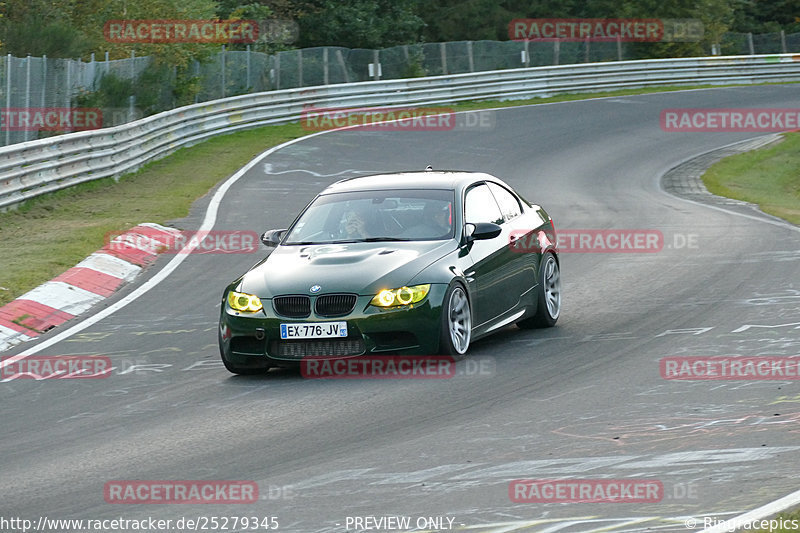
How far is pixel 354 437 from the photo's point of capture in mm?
7992

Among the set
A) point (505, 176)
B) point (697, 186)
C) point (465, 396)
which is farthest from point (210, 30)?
point (465, 396)

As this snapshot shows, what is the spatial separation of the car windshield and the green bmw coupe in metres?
0.01

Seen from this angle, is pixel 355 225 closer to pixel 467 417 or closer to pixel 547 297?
pixel 547 297

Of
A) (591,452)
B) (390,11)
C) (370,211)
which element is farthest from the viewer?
(390,11)

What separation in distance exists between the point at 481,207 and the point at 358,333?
2.35 meters

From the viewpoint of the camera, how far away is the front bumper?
387 inches

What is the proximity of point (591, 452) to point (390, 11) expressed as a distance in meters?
49.5

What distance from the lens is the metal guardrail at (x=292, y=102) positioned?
21.5 metres

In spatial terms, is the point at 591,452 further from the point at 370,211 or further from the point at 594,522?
the point at 370,211

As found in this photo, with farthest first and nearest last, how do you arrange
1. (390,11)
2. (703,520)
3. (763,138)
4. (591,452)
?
(390,11), (763,138), (591,452), (703,520)

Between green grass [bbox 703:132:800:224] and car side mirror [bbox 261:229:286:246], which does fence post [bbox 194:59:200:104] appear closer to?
green grass [bbox 703:132:800:224]
